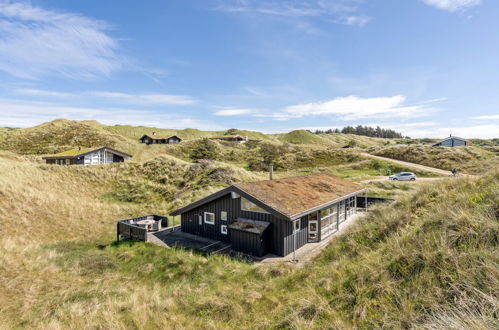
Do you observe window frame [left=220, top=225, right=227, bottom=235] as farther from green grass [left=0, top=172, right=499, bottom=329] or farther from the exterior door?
the exterior door

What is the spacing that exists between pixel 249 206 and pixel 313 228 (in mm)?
4855

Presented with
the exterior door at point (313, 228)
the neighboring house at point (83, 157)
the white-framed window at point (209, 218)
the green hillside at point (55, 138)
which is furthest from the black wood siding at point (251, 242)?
the green hillside at point (55, 138)

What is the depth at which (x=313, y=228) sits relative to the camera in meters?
16.8

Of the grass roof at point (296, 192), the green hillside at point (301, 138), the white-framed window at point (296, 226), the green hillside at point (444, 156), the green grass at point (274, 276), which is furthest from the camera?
the green hillside at point (301, 138)

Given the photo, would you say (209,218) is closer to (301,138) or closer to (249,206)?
(249,206)

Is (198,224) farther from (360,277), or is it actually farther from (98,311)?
(360,277)

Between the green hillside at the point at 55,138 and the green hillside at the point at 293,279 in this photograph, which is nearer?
the green hillside at the point at 293,279

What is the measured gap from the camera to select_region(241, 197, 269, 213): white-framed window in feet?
49.8

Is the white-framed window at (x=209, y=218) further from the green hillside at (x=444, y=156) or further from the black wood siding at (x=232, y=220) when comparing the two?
the green hillside at (x=444, y=156)

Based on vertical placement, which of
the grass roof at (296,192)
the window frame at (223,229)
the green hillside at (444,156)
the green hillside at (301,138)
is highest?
the green hillside at (301,138)

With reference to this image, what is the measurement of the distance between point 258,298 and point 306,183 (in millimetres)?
12139

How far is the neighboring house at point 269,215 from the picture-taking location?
14.3 metres

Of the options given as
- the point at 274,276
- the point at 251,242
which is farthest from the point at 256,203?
the point at 274,276

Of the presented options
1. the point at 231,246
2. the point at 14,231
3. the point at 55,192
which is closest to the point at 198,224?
the point at 231,246
